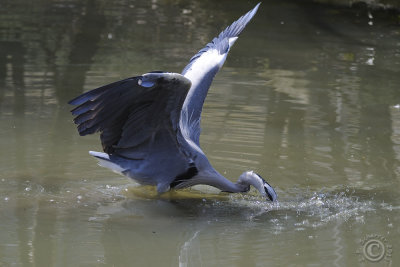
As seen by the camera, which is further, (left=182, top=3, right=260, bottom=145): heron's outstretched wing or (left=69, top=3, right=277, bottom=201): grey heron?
(left=182, top=3, right=260, bottom=145): heron's outstretched wing

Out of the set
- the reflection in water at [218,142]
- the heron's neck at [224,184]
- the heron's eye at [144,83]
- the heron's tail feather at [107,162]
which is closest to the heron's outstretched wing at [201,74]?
the heron's neck at [224,184]

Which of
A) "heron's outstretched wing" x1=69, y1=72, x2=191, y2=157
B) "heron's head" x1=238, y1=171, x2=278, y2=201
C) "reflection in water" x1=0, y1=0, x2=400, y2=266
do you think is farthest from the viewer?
"heron's head" x1=238, y1=171, x2=278, y2=201

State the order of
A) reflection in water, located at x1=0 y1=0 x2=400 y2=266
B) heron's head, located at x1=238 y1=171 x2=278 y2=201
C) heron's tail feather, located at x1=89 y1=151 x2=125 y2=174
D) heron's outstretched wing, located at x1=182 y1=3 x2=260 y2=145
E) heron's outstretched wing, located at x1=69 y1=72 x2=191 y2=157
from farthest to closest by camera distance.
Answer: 1. heron's outstretched wing, located at x1=182 y1=3 x2=260 y2=145
2. heron's tail feather, located at x1=89 y1=151 x2=125 y2=174
3. heron's head, located at x1=238 y1=171 x2=278 y2=201
4. heron's outstretched wing, located at x1=69 y1=72 x2=191 y2=157
5. reflection in water, located at x1=0 y1=0 x2=400 y2=266

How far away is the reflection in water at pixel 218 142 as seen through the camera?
16.6 feet

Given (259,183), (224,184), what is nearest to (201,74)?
(224,184)

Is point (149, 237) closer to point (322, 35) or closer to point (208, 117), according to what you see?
point (208, 117)

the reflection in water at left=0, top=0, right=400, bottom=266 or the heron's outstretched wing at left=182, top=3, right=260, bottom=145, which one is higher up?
the heron's outstretched wing at left=182, top=3, right=260, bottom=145

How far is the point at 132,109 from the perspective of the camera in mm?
5672

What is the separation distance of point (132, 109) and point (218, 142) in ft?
5.65

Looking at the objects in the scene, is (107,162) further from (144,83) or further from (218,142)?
(218,142)

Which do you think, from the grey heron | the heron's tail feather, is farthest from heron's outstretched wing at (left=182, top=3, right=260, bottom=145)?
the heron's tail feather

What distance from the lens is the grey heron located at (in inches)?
213

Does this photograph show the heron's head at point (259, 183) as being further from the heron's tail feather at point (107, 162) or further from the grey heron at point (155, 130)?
the heron's tail feather at point (107, 162)

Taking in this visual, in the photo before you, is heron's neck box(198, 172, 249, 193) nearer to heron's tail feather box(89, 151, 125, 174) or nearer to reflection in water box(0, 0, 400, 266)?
reflection in water box(0, 0, 400, 266)
